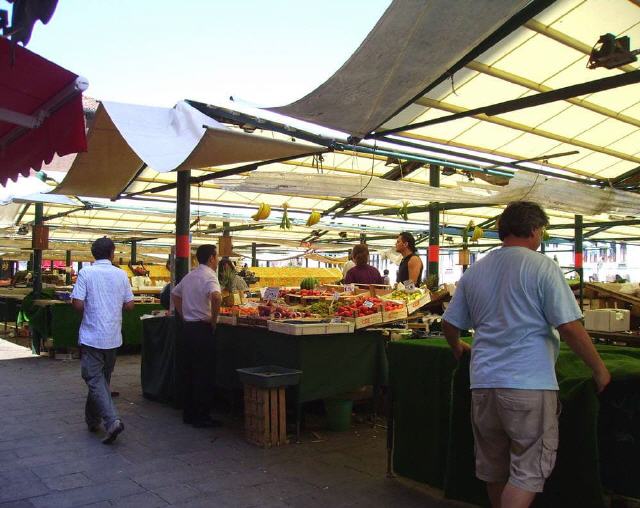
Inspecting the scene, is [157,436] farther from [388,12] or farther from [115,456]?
[388,12]

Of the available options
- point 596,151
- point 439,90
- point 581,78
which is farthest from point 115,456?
point 596,151

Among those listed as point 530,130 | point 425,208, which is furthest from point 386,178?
point 530,130

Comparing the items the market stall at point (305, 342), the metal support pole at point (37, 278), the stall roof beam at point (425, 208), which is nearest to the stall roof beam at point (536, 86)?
the stall roof beam at point (425, 208)

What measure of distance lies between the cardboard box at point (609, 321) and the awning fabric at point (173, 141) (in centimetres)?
301

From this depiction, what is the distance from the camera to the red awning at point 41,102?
9.87ft

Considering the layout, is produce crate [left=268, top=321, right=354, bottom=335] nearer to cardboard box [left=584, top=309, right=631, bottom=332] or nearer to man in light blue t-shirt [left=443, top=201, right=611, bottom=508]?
cardboard box [left=584, top=309, right=631, bottom=332]

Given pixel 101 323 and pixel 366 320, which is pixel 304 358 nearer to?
pixel 366 320

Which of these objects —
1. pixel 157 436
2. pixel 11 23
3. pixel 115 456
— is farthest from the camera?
pixel 157 436

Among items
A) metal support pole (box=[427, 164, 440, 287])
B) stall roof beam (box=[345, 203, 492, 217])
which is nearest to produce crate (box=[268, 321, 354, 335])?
stall roof beam (box=[345, 203, 492, 217])

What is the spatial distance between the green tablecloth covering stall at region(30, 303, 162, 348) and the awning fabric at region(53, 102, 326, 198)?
13.6 feet

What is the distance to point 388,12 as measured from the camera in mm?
4410

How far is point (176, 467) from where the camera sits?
466 cm

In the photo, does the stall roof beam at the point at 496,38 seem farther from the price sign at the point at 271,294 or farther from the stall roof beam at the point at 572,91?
the price sign at the point at 271,294

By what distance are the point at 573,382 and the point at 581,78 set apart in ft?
19.0
